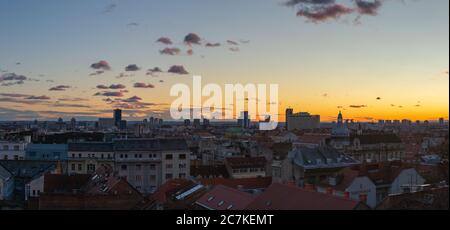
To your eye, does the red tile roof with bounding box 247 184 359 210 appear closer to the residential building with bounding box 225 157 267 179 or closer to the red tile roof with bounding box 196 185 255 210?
the red tile roof with bounding box 196 185 255 210

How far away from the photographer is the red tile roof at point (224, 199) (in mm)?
15949

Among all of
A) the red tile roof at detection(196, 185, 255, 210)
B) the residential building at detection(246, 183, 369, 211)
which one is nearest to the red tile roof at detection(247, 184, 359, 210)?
the residential building at detection(246, 183, 369, 211)

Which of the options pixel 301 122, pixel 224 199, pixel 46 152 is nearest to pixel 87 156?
pixel 46 152

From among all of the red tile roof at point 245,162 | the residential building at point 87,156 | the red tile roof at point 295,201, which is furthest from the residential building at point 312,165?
the residential building at point 87,156

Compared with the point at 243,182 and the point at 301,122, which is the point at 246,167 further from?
the point at 301,122

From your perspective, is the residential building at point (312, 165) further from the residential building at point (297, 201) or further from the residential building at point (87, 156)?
the residential building at point (87, 156)

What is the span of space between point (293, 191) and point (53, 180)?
14.9 metres

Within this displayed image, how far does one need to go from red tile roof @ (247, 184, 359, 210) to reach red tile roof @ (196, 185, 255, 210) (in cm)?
73

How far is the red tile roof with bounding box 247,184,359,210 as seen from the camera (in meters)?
12.6

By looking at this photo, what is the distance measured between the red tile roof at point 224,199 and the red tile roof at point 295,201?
2.41ft

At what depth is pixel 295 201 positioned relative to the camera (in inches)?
555

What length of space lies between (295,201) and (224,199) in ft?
11.0

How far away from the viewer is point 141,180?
3441 centimetres
